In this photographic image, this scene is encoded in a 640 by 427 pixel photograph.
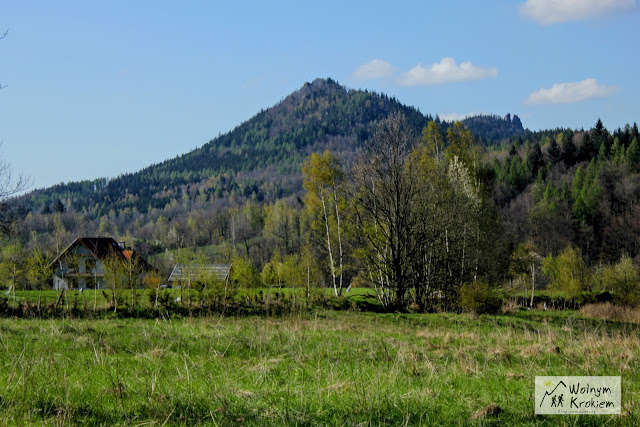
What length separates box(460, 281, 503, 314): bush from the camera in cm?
2439

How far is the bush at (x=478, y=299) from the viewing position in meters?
24.4

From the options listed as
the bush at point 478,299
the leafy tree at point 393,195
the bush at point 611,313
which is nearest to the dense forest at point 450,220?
the leafy tree at point 393,195

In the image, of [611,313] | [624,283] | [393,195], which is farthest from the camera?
[624,283]

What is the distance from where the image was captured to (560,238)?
80938 mm

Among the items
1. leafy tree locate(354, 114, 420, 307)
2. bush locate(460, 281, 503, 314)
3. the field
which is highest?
leafy tree locate(354, 114, 420, 307)

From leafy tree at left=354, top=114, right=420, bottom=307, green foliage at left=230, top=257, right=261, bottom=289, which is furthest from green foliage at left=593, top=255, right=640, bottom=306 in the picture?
green foliage at left=230, top=257, right=261, bottom=289

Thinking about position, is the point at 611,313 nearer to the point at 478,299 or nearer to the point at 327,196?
the point at 478,299

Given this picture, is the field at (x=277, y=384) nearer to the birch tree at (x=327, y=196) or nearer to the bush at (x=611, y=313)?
the bush at (x=611, y=313)

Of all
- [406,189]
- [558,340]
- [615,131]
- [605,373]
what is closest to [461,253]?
[406,189]

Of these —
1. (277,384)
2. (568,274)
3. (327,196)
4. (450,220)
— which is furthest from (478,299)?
(568,274)

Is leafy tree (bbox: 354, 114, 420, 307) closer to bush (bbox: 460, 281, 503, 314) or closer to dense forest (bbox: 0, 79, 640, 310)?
dense forest (bbox: 0, 79, 640, 310)

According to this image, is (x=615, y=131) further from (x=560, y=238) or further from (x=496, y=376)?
(x=496, y=376)

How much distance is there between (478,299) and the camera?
24812 millimetres

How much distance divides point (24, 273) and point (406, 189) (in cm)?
3356
